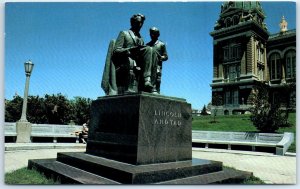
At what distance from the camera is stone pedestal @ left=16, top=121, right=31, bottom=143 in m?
11.6

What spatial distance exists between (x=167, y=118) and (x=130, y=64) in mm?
1258

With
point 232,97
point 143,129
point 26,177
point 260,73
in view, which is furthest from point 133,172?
point 232,97

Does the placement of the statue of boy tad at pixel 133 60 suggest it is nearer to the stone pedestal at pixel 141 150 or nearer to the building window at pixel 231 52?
the stone pedestal at pixel 141 150

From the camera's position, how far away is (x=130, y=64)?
5977 millimetres

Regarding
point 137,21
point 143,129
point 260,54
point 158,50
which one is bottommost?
point 143,129

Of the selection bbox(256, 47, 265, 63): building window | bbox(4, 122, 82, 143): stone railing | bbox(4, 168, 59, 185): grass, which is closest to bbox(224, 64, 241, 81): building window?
bbox(256, 47, 265, 63): building window

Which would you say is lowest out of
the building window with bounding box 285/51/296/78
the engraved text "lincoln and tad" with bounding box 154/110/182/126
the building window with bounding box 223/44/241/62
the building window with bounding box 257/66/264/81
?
the engraved text "lincoln and tad" with bounding box 154/110/182/126

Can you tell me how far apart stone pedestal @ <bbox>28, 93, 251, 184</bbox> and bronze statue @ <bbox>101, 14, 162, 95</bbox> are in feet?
1.36

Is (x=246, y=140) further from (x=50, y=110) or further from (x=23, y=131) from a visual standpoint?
(x=50, y=110)

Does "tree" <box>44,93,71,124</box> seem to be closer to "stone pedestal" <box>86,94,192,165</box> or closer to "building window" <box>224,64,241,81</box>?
"stone pedestal" <box>86,94,192,165</box>

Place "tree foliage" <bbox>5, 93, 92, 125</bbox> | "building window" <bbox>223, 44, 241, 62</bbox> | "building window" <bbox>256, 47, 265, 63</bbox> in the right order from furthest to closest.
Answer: "building window" <bbox>223, 44, 241, 62</bbox>
"building window" <bbox>256, 47, 265, 63</bbox>
"tree foliage" <bbox>5, 93, 92, 125</bbox>

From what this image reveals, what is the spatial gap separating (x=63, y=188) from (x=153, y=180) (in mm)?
1507

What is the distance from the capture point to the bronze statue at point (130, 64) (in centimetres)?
584

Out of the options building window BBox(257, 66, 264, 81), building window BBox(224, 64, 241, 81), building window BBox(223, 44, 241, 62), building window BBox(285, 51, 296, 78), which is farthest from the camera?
building window BBox(224, 64, 241, 81)
